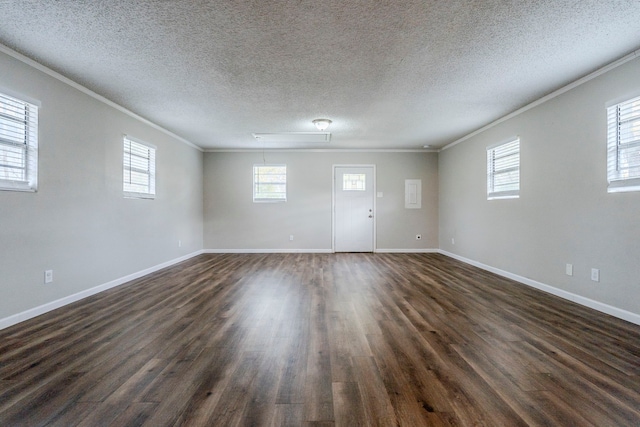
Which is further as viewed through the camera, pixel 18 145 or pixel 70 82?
pixel 70 82

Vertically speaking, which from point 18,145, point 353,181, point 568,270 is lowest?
point 568,270

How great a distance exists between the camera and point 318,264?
5.75m

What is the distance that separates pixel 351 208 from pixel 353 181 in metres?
0.68

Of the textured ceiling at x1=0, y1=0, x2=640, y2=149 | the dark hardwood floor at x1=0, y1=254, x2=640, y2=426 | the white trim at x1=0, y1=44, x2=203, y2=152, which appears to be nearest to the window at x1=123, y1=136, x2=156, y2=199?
the white trim at x1=0, y1=44, x2=203, y2=152

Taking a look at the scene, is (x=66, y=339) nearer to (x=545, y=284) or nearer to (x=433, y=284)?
(x=433, y=284)

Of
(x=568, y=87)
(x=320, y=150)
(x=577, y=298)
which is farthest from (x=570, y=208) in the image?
(x=320, y=150)

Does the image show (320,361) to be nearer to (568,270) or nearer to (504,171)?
(568,270)

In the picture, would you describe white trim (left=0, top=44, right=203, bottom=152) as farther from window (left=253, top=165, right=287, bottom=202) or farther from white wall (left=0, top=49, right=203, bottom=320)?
window (left=253, top=165, right=287, bottom=202)

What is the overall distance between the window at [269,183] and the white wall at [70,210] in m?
2.51

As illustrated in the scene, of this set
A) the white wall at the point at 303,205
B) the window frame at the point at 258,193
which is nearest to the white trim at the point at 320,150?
the white wall at the point at 303,205

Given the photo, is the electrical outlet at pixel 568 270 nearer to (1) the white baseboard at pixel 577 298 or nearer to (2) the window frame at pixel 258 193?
(1) the white baseboard at pixel 577 298

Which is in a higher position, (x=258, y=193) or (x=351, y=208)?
(x=258, y=193)

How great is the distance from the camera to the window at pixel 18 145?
2719 millimetres

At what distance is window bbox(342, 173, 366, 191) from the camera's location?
24.2 ft
